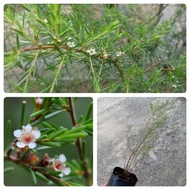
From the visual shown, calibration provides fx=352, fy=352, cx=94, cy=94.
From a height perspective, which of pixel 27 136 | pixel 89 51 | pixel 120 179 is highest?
pixel 89 51

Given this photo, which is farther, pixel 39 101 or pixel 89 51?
pixel 89 51

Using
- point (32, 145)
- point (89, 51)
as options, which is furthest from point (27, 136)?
point (89, 51)

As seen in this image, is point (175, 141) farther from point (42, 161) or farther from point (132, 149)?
Answer: point (42, 161)

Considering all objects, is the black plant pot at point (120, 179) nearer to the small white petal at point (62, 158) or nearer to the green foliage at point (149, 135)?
the green foliage at point (149, 135)

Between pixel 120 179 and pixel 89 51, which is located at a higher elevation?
pixel 89 51

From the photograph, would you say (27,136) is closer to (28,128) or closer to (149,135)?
(28,128)

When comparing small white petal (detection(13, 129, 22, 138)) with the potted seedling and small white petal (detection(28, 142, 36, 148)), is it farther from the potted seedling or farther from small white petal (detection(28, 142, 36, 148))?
the potted seedling
